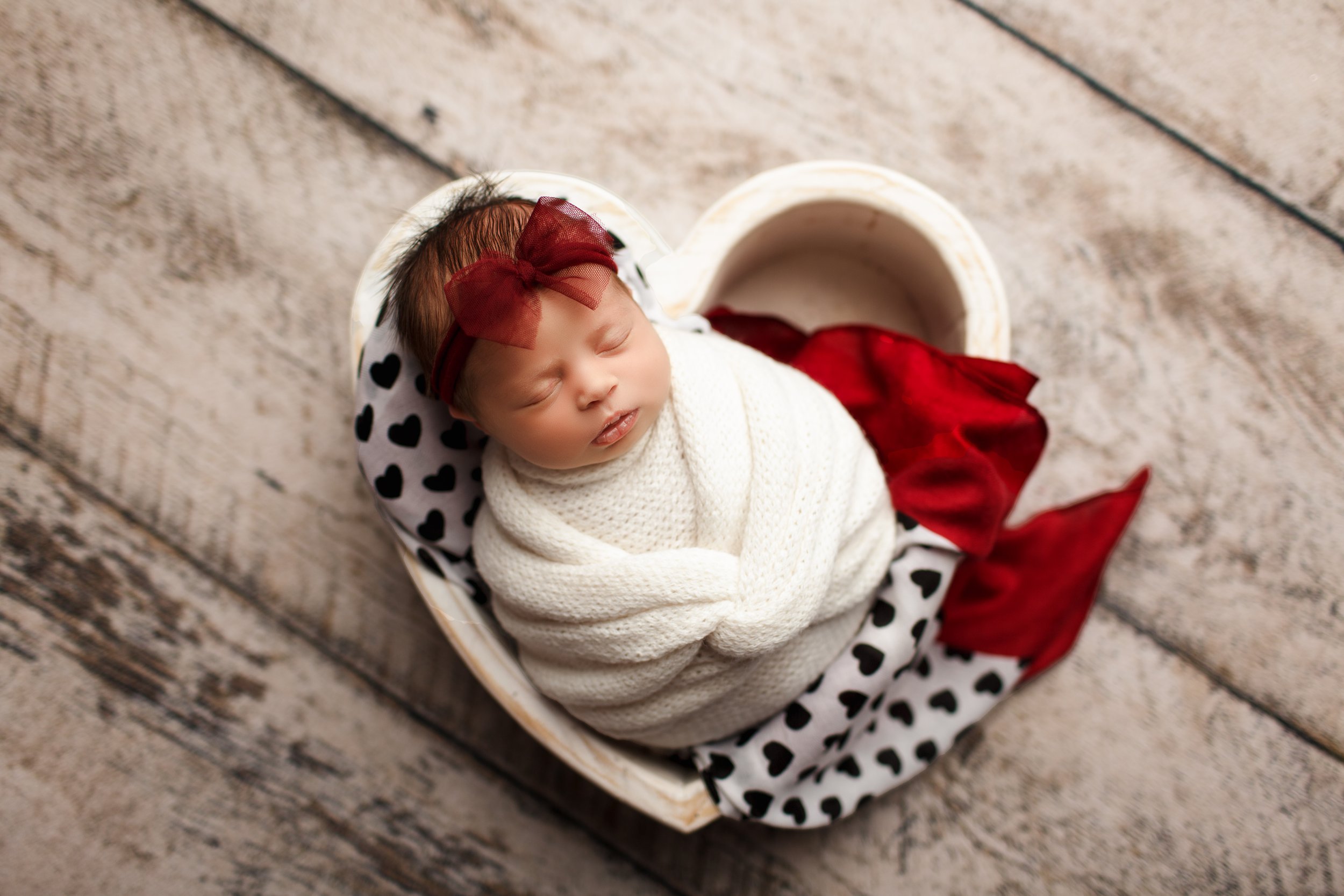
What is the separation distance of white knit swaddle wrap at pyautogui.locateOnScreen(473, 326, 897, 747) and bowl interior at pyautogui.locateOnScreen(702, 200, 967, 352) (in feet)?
0.61

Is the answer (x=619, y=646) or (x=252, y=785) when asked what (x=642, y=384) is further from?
(x=252, y=785)

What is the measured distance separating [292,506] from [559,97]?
0.56 m

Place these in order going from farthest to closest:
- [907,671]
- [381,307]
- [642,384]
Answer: [907,671] → [381,307] → [642,384]

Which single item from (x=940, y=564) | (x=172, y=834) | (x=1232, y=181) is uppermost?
(x=1232, y=181)

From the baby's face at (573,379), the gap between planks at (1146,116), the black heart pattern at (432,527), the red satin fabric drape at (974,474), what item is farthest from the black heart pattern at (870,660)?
the gap between planks at (1146,116)

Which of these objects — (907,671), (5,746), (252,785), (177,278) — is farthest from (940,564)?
(5,746)

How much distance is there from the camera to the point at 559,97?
0.91m

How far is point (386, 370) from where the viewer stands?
2.19 ft

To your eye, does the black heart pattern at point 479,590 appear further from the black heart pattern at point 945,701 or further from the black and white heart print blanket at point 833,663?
the black heart pattern at point 945,701

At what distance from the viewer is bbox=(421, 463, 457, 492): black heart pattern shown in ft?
2.32

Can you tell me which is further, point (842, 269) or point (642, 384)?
point (842, 269)

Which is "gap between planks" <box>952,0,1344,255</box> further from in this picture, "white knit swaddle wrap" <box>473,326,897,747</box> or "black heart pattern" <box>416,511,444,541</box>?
"black heart pattern" <box>416,511,444,541</box>

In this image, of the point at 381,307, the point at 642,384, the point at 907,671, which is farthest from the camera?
the point at 907,671

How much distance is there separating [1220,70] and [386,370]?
99 cm
